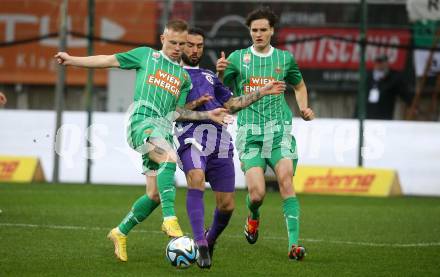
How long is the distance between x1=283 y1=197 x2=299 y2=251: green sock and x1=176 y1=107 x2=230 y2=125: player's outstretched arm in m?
1.31

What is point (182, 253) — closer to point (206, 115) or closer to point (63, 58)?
point (206, 115)

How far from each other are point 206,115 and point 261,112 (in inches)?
50.8

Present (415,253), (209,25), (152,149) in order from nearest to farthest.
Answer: (152,149) < (415,253) < (209,25)

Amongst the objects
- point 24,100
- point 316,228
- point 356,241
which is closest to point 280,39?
point 24,100

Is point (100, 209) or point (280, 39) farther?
point (280, 39)

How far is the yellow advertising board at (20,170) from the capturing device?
20562 millimetres

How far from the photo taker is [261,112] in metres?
10.5

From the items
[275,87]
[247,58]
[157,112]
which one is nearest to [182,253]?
[157,112]

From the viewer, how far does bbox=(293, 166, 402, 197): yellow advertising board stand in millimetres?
19281

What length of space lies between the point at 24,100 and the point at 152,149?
1443 cm

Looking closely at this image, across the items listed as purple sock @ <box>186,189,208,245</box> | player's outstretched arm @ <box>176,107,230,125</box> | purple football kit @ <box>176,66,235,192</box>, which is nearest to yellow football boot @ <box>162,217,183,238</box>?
purple sock @ <box>186,189,208,245</box>

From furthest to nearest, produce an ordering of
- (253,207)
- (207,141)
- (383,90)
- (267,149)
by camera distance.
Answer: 1. (383,90)
2. (253,207)
3. (267,149)
4. (207,141)

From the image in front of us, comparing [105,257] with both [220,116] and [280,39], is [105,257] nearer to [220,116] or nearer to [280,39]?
[220,116]

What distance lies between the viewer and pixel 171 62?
9430 mm
